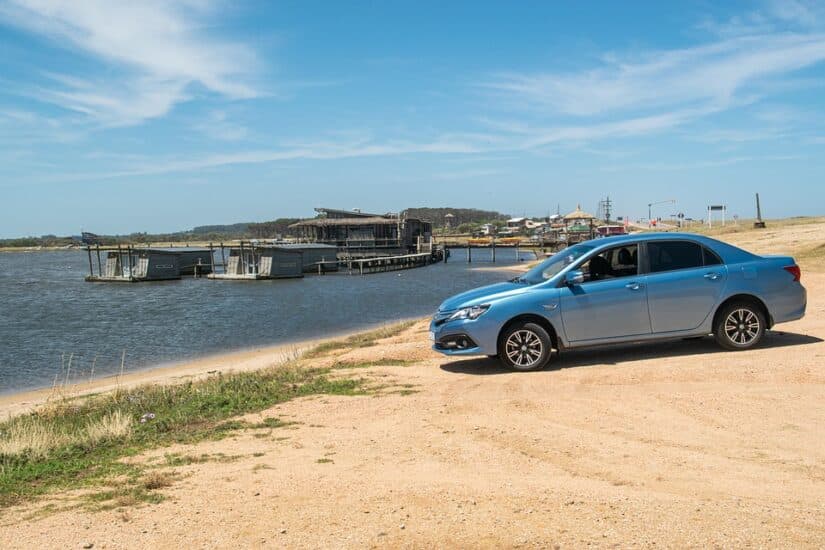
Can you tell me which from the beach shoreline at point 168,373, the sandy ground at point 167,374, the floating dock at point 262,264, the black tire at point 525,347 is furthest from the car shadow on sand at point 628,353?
the floating dock at point 262,264

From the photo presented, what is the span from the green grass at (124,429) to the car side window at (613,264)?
370 centimetres

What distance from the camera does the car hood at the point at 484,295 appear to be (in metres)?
9.34

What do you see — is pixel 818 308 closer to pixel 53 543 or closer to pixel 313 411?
pixel 313 411

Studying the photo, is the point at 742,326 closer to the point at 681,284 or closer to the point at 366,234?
the point at 681,284

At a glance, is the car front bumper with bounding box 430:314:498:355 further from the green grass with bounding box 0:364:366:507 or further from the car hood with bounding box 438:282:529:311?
the green grass with bounding box 0:364:366:507

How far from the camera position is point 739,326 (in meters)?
9.51

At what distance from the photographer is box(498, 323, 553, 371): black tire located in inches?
360

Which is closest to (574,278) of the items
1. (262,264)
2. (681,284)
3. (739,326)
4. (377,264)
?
(681,284)

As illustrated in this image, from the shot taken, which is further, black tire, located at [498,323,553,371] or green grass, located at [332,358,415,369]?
green grass, located at [332,358,415,369]

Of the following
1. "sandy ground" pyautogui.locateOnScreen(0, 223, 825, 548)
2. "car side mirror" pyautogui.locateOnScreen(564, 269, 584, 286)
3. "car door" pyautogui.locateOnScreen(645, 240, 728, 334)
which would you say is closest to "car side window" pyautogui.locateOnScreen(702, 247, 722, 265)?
"car door" pyautogui.locateOnScreen(645, 240, 728, 334)

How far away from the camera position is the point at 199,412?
8.36 metres

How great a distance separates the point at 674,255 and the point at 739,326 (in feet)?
4.51

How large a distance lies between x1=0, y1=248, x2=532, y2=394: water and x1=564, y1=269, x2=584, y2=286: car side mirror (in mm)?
14650

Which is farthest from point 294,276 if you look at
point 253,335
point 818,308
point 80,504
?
point 80,504
